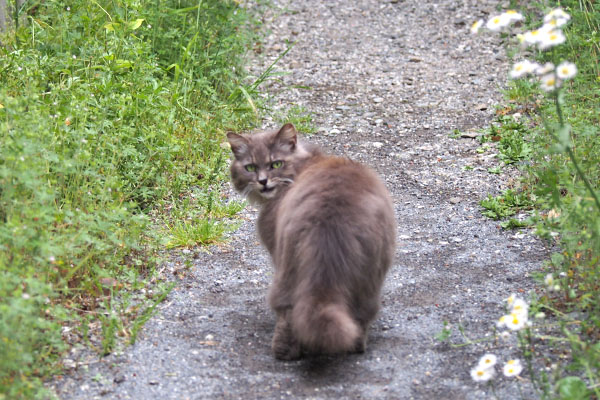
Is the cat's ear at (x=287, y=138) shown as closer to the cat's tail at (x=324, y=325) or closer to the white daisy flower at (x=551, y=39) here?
the cat's tail at (x=324, y=325)

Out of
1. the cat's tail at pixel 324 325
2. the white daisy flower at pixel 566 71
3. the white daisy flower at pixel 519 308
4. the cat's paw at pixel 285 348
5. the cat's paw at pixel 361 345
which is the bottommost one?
the cat's paw at pixel 361 345

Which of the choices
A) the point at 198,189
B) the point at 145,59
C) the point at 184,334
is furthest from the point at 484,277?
the point at 145,59

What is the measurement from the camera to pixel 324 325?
325cm

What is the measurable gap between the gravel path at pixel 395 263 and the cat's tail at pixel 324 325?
286 millimetres

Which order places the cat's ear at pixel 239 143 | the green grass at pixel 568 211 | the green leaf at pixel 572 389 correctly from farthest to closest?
the cat's ear at pixel 239 143
the green grass at pixel 568 211
the green leaf at pixel 572 389

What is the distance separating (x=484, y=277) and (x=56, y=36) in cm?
362

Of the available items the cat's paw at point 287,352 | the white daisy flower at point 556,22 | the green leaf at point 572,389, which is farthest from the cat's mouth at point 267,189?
the green leaf at point 572,389

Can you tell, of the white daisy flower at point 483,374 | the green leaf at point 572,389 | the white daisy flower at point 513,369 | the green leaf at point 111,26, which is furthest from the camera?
the green leaf at point 111,26

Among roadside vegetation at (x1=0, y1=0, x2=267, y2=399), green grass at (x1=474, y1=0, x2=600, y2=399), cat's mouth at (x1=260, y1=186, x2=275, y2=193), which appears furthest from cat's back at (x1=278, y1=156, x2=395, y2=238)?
roadside vegetation at (x1=0, y1=0, x2=267, y2=399)

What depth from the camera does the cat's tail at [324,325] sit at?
3.23 m

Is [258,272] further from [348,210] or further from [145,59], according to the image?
[145,59]

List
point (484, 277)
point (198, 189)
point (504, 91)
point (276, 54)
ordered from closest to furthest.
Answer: point (484, 277) < point (198, 189) < point (504, 91) < point (276, 54)

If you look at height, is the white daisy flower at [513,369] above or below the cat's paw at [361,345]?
above

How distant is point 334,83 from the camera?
26.6 ft
